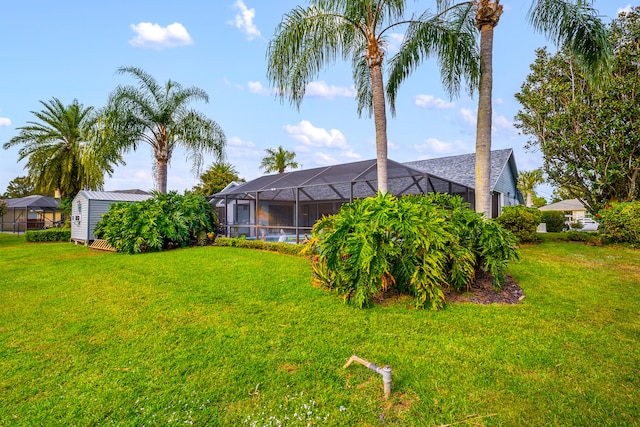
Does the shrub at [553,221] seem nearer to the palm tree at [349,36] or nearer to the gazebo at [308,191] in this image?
the gazebo at [308,191]

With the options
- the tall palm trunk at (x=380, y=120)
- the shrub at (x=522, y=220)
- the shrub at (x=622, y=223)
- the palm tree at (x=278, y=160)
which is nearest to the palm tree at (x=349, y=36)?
the tall palm trunk at (x=380, y=120)

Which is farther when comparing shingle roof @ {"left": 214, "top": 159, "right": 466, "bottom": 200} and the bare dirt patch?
shingle roof @ {"left": 214, "top": 159, "right": 466, "bottom": 200}

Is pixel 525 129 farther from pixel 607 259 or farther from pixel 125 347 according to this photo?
pixel 125 347

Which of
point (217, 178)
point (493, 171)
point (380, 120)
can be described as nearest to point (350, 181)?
point (380, 120)

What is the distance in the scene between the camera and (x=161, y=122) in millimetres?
13656

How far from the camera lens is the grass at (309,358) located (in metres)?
2.29

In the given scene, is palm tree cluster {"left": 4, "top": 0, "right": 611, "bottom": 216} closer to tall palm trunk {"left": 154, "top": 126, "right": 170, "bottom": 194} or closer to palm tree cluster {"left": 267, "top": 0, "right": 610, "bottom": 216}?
palm tree cluster {"left": 267, "top": 0, "right": 610, "bottom": 216}

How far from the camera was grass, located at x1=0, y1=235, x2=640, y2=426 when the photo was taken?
229 cm

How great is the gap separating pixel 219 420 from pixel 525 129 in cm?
1597

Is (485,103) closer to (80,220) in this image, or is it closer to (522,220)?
(522,220)

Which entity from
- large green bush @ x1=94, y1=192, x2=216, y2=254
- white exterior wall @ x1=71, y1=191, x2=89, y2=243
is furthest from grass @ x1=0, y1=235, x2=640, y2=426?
white exterior wall @ x1=71, y1=191, x2=89, y2=243

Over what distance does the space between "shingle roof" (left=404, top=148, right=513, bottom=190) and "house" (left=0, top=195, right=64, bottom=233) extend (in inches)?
1185

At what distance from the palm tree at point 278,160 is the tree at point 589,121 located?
2080cm

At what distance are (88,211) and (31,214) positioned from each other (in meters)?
22.4
